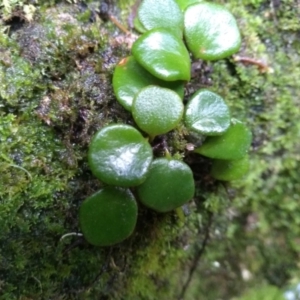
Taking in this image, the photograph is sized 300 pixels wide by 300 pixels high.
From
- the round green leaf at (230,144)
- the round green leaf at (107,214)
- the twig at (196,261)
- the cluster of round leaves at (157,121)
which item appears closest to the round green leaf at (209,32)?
the cluster of round leaves at (157,121)

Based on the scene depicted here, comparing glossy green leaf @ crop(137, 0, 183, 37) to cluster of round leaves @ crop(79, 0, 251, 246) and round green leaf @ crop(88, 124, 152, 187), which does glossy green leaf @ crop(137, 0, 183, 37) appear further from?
round green leaf @ crop(88, 124, 152, 187)

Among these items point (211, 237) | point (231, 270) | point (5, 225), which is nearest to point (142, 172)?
point (5, 225)

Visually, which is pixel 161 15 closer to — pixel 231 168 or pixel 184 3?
pixel 184 3

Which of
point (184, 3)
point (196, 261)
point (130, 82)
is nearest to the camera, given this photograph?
point (130, 82)

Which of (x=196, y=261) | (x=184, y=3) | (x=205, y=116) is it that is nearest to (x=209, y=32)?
(x=184, y=3)

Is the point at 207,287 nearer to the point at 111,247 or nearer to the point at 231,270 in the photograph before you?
the point at 231,270

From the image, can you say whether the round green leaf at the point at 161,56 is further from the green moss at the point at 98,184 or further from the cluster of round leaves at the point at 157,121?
the green moss at the point at 98,184
